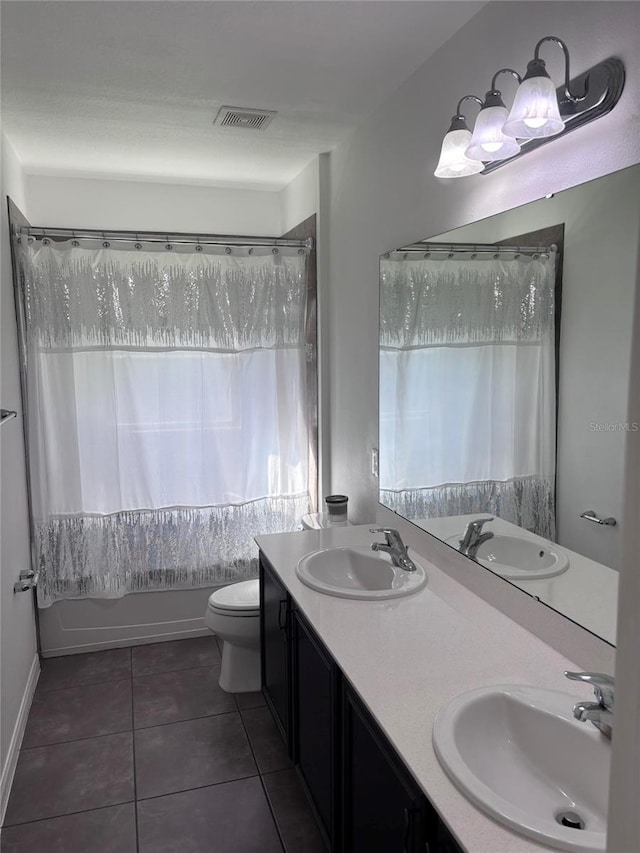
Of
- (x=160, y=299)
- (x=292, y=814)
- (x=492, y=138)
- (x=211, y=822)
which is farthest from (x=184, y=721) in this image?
(x=492, y=138)

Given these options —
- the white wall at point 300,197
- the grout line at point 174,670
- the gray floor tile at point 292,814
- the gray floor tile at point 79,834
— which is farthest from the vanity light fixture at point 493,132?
the grout line at point 174,670

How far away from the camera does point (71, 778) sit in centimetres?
245

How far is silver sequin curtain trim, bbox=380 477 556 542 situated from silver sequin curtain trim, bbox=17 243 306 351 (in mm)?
1469

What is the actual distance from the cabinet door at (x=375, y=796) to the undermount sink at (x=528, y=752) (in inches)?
5.2

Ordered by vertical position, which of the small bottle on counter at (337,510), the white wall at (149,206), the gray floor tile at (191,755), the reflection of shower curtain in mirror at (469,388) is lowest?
the gray floor tile at (191,755)

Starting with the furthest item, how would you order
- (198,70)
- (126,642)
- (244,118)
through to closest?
(126,642) < (244,118) < (198,70)

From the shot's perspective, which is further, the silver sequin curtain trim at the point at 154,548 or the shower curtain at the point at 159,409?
the silver sequin curtain trim at the point at 154,548

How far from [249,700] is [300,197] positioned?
105 inches

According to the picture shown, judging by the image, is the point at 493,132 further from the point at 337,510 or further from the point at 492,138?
the point at 337,510

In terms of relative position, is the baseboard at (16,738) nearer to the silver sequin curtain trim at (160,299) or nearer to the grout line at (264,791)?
the grout line at (264,791)

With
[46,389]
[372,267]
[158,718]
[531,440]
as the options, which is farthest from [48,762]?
[372,267]

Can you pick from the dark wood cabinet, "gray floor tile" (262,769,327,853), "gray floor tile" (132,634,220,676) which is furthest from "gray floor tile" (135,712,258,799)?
"gray floor tile" (132,634,220,676)

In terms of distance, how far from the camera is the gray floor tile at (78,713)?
9.00 ft

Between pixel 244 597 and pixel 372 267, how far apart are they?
164 centimetres
